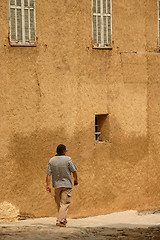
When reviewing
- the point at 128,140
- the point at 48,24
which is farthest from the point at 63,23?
the point at 128,140

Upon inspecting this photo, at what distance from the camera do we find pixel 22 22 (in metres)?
11.1

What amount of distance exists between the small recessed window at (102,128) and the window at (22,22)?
2678 mm

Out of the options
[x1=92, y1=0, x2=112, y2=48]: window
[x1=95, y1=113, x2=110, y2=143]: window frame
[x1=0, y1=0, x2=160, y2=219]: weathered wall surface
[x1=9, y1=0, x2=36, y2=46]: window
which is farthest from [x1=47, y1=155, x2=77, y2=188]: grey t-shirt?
[x1=92, y1=0, x2=112, y2=48]: window

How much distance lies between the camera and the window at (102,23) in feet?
39.4

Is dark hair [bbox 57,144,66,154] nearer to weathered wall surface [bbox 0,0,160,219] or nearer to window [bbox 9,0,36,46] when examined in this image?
weathered wall surface [bbox 0,0,160,219]

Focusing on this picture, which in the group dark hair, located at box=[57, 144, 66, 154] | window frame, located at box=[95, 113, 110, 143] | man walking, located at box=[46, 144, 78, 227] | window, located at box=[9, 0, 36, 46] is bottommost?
man walking, located at box=[46, 144, 78, 227]

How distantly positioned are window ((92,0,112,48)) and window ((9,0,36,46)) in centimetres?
165

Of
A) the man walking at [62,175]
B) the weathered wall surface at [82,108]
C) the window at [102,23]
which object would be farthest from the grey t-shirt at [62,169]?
the window at [102,23]

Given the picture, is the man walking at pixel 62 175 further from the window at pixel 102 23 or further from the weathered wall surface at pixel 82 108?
the window at pixel 102 23

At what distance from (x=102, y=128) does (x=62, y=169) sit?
379 centimetres

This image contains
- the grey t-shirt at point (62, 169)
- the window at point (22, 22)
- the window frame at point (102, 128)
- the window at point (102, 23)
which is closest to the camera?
the grey t-shirt at point (62, 169)

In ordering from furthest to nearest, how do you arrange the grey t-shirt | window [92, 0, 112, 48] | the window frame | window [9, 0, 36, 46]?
the window frame, window [92, 0, 112, 48], window [9, 0, 36, 46], the grey t-shirt

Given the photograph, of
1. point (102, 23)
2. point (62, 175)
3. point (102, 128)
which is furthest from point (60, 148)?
point (102, 23)

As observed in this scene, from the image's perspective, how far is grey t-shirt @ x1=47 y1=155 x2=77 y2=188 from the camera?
8898 millimetres
